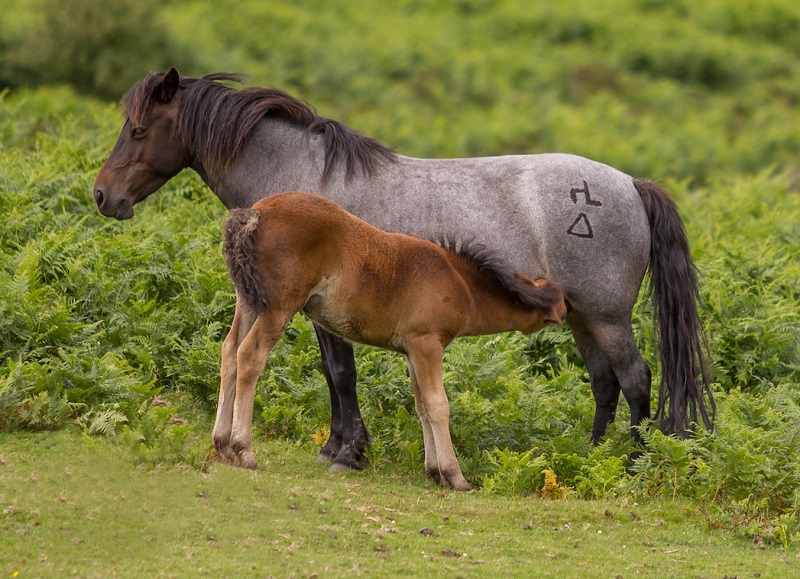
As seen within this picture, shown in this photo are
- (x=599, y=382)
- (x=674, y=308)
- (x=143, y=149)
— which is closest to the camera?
(x=143, y=149)

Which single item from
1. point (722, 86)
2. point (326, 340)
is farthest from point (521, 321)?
point (722, 86)

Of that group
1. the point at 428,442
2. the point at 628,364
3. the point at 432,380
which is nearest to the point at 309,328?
the point at 428,442

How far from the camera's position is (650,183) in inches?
337

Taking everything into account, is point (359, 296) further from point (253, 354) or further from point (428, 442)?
point (428, 442)

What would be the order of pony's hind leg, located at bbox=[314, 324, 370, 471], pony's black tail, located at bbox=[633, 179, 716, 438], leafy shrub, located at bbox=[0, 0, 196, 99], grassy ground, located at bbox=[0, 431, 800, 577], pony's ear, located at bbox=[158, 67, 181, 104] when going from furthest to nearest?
leafy shrub, located at bbox=[0, 0, 196, 99] < pony's black tail, located at bbox=[633, 179, 716, 438] < pony's ear, located at bbox=[158, 67, 181, 104] < pony's hind leg, located at bbox=[314, 324, 370, 471] < grassy ground, located at bbox=[0, 431, 800, 577]

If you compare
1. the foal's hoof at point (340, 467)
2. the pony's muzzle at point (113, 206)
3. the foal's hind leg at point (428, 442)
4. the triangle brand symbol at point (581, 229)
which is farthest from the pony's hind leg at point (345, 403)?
the triangle brand symbol at point (581, 229)

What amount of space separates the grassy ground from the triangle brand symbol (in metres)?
1.97

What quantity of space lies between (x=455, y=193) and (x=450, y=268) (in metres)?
0.90

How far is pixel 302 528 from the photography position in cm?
611

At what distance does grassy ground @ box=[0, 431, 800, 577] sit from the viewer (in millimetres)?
5520

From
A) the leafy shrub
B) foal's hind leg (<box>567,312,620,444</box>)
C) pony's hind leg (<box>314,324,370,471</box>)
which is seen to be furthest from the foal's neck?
the leafy shrub

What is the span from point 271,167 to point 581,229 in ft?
7.59

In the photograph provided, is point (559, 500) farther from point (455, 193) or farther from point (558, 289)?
point (455, 193)

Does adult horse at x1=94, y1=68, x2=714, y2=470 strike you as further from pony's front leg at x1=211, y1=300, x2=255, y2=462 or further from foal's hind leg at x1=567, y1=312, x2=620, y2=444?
pony's front leg at x1=211, y1=300, x2=255, y2=462
